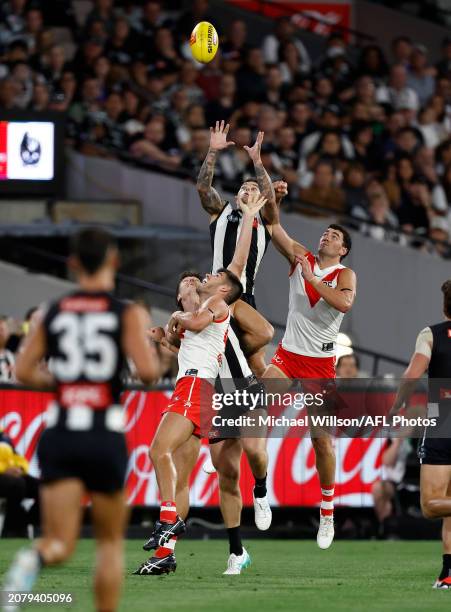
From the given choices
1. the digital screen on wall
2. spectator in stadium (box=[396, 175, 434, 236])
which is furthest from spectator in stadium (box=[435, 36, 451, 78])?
the digital screen on wall

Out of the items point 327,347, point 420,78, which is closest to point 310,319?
point 327,347

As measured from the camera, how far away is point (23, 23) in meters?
20.8

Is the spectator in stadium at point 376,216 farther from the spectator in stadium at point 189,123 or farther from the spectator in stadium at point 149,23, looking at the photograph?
the spectator in stadium at point 149,23

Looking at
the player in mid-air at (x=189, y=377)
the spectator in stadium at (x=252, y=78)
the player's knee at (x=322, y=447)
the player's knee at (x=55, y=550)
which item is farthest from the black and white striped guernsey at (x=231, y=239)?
the spectator in stadium at (x=252, y=78)

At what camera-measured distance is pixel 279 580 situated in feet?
37.9

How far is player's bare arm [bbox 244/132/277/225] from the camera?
12180 mm

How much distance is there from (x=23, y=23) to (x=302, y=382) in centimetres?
981

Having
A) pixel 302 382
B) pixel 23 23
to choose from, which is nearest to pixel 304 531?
pixel 302 382

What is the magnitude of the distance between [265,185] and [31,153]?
16.2 feet

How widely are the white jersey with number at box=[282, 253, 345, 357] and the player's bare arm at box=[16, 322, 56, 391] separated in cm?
522

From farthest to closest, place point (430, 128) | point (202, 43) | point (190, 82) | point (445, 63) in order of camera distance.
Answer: point (445, 63), point (430, 128), point (190, 82), point (202, 43)

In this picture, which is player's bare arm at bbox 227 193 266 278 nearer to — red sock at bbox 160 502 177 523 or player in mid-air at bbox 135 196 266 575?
player in mid-air at bbox 135 196 266 575

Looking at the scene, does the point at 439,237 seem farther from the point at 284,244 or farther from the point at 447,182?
the point at 284,244

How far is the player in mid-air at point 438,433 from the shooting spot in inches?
430
